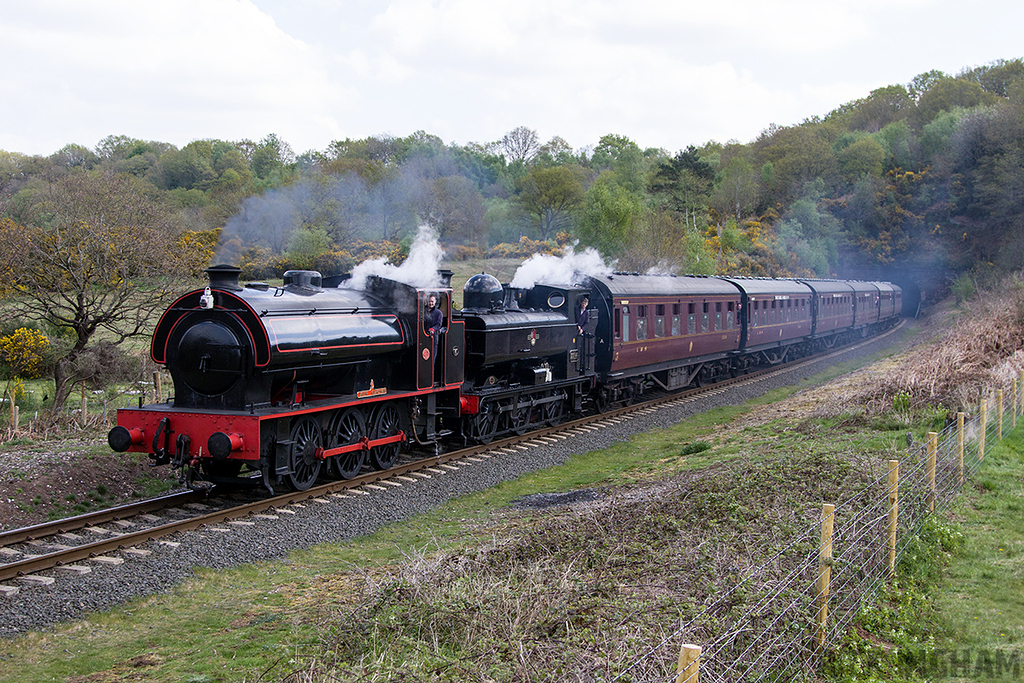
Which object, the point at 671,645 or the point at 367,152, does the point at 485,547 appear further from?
the point at 367,152

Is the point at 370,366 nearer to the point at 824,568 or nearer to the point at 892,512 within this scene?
the point at 892,512

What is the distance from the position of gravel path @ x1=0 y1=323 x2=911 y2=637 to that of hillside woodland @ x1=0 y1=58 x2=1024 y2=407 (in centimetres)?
591

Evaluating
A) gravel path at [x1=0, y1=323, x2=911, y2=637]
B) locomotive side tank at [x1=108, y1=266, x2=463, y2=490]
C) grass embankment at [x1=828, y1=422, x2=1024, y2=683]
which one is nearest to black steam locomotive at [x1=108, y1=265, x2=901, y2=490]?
locomotive side tank at [x1=108, y1=266, x2=463, y2=490]

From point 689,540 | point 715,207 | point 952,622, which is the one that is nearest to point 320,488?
point 689,540

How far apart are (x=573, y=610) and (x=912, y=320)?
181 feet

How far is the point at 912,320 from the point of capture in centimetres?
5288

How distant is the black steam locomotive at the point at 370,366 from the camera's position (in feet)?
32.0

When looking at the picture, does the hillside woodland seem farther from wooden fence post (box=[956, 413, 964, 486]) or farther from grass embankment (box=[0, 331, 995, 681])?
wooden fence post (box=[956, 413, 964, 486])

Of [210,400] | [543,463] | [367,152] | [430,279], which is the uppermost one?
[367,152]

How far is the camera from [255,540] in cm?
869

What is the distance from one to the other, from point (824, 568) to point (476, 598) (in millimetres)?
2470

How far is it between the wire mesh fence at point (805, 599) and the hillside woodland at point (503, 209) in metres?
11.2

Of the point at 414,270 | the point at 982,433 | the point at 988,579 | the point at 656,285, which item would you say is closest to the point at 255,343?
the point at 414,270

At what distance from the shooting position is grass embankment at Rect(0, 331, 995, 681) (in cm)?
490
